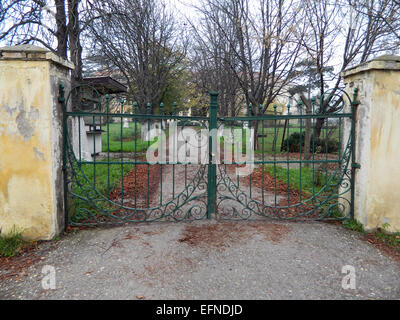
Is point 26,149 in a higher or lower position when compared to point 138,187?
higher

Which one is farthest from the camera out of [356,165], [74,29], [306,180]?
[74,29]

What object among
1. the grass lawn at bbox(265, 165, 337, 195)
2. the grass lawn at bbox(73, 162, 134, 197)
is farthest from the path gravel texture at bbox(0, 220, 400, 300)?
the grass lawn at bbox(265, 165, 337, 195)

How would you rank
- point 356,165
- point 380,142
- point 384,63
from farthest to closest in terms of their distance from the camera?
1. point 356,165
2. point 380,142
3. point 384,63

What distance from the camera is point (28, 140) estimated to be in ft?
10.8

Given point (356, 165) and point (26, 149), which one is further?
point (356, 165)

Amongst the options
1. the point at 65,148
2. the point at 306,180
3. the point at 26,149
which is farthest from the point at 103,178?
the point at 306,180

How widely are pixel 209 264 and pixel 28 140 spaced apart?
8.20ft

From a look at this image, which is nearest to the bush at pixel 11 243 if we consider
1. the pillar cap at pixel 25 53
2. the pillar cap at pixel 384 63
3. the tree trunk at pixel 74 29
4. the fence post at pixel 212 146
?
the pillar cap at pixel 25 53

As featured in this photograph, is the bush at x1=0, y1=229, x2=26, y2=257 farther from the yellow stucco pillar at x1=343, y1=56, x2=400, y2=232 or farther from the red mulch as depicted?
the yellow stucco pillar at x1=343, y1=56, x2=400, y2=232

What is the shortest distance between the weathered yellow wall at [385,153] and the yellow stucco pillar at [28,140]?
13.1ft

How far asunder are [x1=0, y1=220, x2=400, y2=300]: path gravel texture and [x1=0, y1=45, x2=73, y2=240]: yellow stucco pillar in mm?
455

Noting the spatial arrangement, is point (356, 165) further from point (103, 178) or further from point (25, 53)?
point (103, 178)

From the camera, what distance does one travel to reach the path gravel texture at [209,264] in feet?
8.16

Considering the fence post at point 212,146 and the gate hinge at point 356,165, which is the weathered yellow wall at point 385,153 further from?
the fence post at point 212,146
